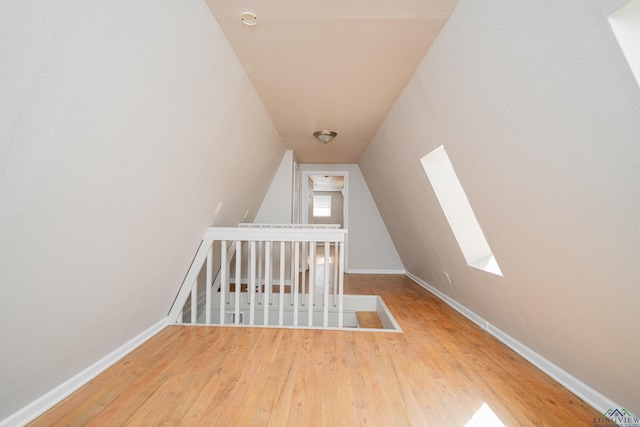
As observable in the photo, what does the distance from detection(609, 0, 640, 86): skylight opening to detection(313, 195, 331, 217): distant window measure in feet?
37.9

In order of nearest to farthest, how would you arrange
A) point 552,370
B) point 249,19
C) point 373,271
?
1. point 249,19
2. point 552,370
3. point 373,271

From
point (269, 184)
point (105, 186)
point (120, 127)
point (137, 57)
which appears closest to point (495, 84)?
point (137, 57)

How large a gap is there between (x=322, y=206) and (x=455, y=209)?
9778 mm

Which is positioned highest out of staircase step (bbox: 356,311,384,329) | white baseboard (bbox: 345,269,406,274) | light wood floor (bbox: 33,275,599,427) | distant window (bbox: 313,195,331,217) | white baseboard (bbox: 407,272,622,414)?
distant window (bbox: 313,195,331,217)

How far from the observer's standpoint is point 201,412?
1.58m

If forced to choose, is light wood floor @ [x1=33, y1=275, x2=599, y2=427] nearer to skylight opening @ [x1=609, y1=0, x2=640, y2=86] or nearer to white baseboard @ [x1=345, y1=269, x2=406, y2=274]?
skylight opening @ [x1=609, y1=0, x2=640, y2=86]

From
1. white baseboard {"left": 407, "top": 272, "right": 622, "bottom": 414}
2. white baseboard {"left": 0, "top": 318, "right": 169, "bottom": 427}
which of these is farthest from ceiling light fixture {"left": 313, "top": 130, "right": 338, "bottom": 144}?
white baseboard {"left": 0, "top": 318, "right": 169, "bottom": 427}

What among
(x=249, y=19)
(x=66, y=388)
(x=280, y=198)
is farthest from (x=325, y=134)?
(x=66, y=388)

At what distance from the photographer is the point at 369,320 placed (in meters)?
3.73

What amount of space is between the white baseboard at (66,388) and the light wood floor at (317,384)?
0.16ft

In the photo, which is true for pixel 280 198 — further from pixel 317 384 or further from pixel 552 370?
pixel 552 370

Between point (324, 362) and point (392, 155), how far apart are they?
2.40 meters

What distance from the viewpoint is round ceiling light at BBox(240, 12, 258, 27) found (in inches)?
63.4

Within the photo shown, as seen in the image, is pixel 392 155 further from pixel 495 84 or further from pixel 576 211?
pixel 576 211
